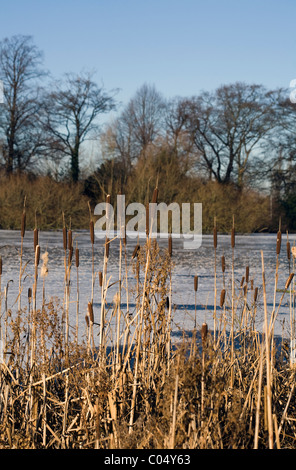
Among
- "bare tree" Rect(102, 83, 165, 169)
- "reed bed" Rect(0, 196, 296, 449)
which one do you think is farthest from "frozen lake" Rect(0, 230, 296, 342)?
"bare tree" Rect(102, 83, 165, 169)

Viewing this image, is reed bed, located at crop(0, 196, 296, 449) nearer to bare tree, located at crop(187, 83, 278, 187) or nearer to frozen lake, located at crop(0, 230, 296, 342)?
frozen lake, located at crop(0, 230, 296, 342)

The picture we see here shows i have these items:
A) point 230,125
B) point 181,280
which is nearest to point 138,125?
point 230,125

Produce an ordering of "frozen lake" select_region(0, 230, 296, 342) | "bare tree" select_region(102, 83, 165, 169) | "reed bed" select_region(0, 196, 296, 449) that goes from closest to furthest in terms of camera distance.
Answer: "reed bed" select_region(0, 196, 296, 449) < "frozen lake" select_region(0, 230, 296, 342) < "bare tree" select_region(102, 83, 165, 169)

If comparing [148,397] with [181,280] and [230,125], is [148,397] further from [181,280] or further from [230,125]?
[230,125]

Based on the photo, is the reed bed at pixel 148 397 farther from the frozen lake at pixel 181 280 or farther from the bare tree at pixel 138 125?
the bare tree at pixel 138 125

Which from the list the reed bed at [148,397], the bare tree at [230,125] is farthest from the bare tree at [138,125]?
the reed bed at [148,397]

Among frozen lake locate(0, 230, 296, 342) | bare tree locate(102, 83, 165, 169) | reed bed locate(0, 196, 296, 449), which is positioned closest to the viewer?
reed bed locate(0, 196, 296, 449)

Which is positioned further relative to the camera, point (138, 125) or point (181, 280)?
point (138, 125)

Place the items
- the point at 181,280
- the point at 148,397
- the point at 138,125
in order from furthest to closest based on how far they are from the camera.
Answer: the point at 138,125 < the point at 181,280 < the point at 148,397

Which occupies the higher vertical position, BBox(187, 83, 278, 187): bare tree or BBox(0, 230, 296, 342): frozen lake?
BBox(187, 83, 278, 187): bare tree

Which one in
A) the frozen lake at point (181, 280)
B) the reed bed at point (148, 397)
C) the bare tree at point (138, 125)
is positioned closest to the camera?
the reed bed at point (148, 397)

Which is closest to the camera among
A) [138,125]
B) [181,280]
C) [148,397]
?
[148,397]

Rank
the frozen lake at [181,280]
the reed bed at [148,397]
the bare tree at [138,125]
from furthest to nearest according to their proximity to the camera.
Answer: the bare tree at [138,125], the frozen lake at [181,280], the reed bed at [148,397]
